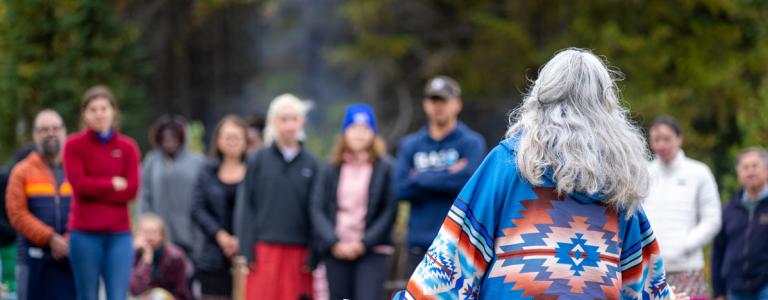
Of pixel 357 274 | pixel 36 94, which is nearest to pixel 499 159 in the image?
pixel 357 274

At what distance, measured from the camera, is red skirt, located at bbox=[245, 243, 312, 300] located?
896cm

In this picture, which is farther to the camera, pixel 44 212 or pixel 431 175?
pixel 44 212

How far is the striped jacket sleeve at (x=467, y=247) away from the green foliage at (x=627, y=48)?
12.0 m

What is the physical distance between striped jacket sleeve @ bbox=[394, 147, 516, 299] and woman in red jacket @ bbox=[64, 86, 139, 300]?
4357 mm

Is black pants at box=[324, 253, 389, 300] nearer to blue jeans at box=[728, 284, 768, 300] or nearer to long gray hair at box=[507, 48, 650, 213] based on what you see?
blue jeans at box=[728, 284, 768, 300]

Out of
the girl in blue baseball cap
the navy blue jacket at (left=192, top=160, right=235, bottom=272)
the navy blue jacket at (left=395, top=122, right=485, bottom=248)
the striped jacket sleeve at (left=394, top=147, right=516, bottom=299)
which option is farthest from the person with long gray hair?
the navy blue jacket at (left=192, top=160, right=235, bottom=272)

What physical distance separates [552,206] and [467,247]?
338mm

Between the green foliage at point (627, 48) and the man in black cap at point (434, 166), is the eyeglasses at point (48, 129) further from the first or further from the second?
the green foliage at point (627, 48)

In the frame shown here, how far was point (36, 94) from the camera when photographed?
16.8 metres

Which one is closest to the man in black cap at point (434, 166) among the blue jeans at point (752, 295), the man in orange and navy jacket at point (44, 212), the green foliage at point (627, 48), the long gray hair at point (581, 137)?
the blue jeans at point (752, 295)

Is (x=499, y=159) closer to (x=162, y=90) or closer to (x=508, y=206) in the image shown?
(x=508, y=206)

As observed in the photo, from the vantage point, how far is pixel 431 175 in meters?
8.38

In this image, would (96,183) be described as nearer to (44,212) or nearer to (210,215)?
(44,212)

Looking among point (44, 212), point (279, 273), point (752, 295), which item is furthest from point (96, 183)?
point (752, 295)
